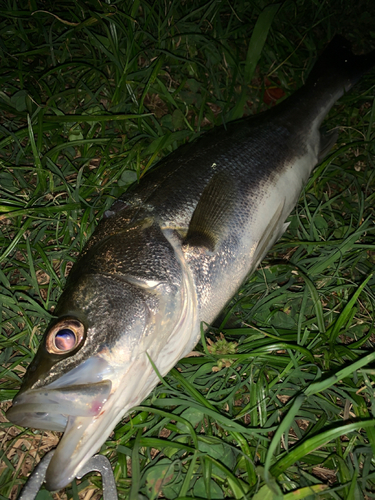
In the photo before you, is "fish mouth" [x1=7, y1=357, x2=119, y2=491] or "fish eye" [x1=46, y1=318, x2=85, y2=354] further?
"fish eye" [x1=46, y1=318, x2=85, y2=354]

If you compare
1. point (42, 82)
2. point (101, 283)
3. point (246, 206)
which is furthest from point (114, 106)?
point (101, 283)

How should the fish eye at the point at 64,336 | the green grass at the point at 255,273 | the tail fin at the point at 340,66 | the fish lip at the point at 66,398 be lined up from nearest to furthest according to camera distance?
the fish lip at the point at 66,398 < the fish eye at the point at 64,336 < the green grass at the point at 255,273 < the tail fin at the point at 340,66

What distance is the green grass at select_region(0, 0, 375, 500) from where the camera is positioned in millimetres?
2176

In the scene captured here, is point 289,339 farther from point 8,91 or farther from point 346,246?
point 8,91

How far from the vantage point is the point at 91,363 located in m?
1.72

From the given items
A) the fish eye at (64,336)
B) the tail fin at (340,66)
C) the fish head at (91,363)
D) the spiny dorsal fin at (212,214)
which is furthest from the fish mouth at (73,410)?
the tail fin at (340,66)

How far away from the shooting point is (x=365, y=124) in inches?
133

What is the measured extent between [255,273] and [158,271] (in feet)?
3.62

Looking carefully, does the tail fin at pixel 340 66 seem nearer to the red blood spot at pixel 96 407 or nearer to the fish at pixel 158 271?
the fish at pixel 158 271

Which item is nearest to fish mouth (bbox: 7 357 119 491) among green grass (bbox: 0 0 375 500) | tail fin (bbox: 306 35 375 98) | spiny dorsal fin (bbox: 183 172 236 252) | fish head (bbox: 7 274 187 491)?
fish head (bbox: 7 274 187 491)

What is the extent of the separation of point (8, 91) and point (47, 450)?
3.12 metres

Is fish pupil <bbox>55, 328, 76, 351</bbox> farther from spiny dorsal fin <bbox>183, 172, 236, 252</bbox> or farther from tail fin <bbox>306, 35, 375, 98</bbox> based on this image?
tail fin <bbox>306, 35, 375, 98</bbox>

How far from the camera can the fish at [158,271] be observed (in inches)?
67.5

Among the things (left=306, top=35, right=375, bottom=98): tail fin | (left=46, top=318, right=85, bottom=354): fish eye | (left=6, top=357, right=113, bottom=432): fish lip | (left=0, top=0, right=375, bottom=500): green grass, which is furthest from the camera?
(left=306, top=35, right=375, bottom=98): tail fin
